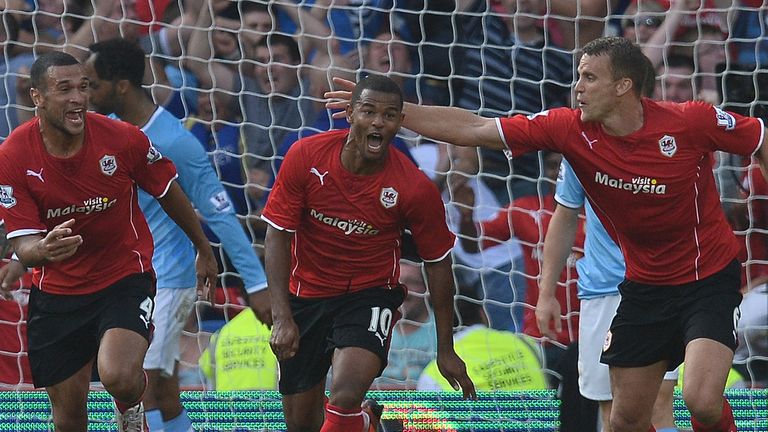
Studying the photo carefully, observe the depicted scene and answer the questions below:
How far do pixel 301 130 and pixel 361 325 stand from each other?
247 centimetres

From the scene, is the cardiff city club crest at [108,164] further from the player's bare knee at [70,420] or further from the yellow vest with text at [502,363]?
the yellow vest with text at [502,363]

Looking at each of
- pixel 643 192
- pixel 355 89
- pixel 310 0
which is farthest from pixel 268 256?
pixel 310 0

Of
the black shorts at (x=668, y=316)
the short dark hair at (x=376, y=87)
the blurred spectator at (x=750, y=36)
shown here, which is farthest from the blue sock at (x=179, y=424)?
the blurred spectator at (x=750, y=36)

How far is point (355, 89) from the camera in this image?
5680 mm

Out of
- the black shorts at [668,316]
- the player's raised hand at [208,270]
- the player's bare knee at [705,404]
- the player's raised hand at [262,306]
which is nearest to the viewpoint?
the player's bare knee at [705,404]

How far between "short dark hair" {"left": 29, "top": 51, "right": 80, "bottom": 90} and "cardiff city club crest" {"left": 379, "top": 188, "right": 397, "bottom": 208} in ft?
4.50

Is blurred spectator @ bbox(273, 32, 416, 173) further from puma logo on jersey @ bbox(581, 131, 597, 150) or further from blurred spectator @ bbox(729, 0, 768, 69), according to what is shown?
puma logo on jersey @ bbox(581, 131, 597, 150)

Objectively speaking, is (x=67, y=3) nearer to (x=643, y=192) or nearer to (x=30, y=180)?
(x=30, y=180)

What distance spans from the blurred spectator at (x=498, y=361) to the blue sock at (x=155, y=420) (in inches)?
58.1

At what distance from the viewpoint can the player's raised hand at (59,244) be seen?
17.1 ft

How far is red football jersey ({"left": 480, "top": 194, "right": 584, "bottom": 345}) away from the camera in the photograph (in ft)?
24.7

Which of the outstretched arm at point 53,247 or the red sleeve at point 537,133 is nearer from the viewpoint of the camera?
the outstretched arm at point 53,247

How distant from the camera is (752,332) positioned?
23.9 ft

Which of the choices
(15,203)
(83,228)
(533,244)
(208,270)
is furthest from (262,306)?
(533,244)
